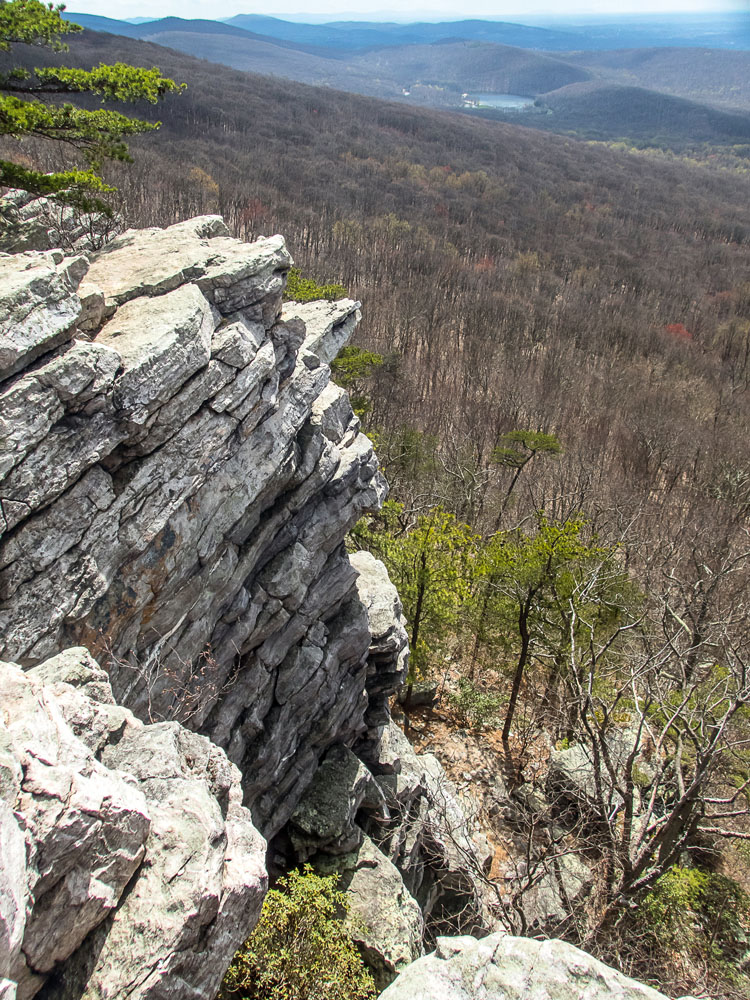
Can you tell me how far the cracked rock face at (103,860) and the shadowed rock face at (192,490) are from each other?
1775 millimetres

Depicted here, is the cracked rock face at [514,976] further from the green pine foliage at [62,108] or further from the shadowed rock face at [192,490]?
the green pine foliage at [62,108]

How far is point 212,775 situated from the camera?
24.9 ft

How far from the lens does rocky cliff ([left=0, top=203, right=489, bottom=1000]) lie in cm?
543

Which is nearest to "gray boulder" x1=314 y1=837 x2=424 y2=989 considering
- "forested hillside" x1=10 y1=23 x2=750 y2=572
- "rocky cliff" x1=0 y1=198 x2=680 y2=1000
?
"rocky cliff" x1=0 y1=198 x2=680 y2=1000

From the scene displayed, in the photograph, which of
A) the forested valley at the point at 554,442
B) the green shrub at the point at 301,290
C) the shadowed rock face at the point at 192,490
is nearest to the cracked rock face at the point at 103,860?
the shadowed rock face at the point at 192,490

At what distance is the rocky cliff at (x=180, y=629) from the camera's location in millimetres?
5426

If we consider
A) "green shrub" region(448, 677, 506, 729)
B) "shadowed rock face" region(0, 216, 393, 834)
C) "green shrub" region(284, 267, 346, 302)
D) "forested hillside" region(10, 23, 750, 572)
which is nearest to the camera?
"shadowed rock face" region(0, 216, 393, 834)

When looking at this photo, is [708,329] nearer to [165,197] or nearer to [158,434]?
[165,197]

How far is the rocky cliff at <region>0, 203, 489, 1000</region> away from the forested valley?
4152mm

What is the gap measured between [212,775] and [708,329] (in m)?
86.9

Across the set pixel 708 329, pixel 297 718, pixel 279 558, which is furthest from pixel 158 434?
pixel 708 329

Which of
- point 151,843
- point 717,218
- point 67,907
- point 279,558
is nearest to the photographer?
point 67,907

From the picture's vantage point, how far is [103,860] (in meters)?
5.45

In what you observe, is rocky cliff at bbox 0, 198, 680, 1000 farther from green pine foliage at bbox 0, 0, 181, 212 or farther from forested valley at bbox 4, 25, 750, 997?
forested valley at bbox 4, 25, 750, 997
